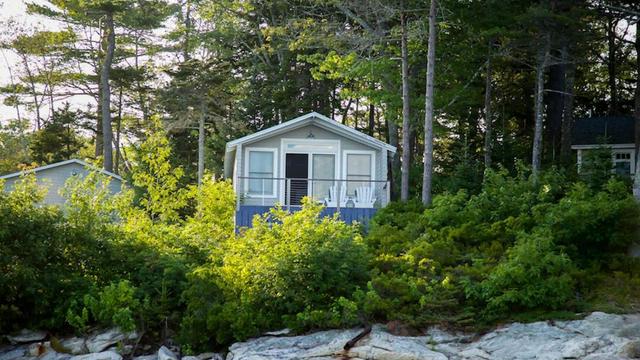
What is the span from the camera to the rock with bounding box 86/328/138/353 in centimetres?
997

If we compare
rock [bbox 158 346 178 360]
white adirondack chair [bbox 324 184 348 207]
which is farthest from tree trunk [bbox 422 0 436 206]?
rock [bbox 158 346 178 360]

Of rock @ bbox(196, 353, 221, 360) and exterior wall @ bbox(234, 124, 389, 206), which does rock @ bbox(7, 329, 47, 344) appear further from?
exterior wall @ bbox(234, 124, 389, 206)

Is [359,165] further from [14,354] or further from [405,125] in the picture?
[14,354]

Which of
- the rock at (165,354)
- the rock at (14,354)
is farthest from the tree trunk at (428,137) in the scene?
the rock at (14,354)

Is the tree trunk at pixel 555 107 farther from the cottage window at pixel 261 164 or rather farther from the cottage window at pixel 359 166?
the cottage window at pixel 261 164

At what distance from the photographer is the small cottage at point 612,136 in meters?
23.5

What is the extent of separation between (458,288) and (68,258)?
5963 mm

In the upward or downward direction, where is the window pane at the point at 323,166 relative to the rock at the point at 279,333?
upward

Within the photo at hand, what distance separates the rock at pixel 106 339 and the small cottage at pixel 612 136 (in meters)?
16.6

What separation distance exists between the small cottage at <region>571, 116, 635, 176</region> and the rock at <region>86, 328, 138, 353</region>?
16.6 metres

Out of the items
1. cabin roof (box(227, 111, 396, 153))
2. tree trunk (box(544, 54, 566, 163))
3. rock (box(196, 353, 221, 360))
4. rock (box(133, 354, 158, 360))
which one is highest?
tree trunk (box(544, 54, 566, 163))

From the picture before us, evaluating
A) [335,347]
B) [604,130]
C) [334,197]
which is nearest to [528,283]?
[335,347]

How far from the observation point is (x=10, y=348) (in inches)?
410

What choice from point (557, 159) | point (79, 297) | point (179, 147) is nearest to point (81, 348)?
point (79, 297)
